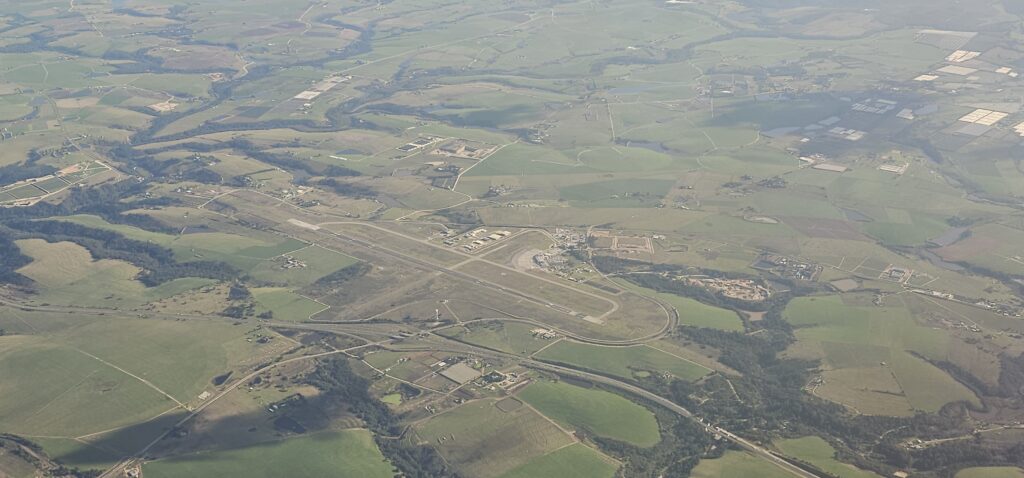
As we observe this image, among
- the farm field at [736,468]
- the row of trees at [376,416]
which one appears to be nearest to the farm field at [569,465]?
the row of trees at [376,416]

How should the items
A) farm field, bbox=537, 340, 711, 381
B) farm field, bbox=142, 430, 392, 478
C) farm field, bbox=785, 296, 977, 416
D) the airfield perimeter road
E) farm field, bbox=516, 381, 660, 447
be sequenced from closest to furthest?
the airfield perimeter road
farm field, bbox=142, 430, 392, 478
farm field, bbox=516, 381, 660, 447
farm field, bbox=785, 296, 977, 416
farm field, bbox=537, 340, 711, 381

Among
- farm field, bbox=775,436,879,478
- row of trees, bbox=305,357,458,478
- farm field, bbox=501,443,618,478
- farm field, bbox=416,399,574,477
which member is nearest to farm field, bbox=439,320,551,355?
farm field, bbox=416,399,574,477

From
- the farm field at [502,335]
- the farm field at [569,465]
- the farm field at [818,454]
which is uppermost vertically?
the farm field at [502,335]

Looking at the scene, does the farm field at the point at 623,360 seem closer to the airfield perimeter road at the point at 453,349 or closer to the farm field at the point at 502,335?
the airfield perimeter road at the point at 453,349

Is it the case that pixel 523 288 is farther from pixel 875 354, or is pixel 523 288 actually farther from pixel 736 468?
pixel 736 468

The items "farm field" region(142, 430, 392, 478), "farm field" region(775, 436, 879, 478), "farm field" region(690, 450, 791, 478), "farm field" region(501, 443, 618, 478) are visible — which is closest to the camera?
"farm field" region(775, 436, 879, 478)

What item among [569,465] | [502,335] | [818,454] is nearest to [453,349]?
[502,335]

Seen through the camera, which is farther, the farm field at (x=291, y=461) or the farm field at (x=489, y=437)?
the farm field at (x=489, y=437)

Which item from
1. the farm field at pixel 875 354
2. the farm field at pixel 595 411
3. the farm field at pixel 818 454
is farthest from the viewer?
the farm field at pixel 875 354

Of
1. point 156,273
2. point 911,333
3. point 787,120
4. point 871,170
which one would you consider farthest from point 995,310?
point 156,273

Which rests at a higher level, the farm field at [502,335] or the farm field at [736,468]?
the farm field at [502,335]

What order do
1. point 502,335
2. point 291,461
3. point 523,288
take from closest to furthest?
1. point 291,461
2. point 502,335
3. point 523,288

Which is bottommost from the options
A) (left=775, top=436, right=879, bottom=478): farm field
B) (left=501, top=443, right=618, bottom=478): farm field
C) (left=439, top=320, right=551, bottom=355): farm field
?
(left=501, top=443, right=618, bottom=478): farm field

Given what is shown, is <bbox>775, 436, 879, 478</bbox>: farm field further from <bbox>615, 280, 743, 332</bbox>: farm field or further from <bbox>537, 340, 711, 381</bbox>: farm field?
<bbox>615, 280, 743, 332</bbox>: farm field
